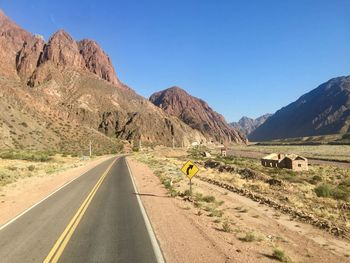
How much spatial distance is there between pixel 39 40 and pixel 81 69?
3078 cm

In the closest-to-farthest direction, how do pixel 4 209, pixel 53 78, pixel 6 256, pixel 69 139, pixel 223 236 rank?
pixel 6 256 → pixel 223 236 → pixel 4 209 → pixel 69 139 → pixel 53 78

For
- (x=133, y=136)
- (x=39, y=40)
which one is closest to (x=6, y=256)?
(x=133, y=136)

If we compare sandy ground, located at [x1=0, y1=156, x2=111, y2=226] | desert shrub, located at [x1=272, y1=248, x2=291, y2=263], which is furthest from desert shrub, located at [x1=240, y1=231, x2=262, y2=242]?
sandy ground, located at [x1=0, y1=156, x2=111, y2=226]

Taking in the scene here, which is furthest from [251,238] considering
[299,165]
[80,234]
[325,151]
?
[325,151]

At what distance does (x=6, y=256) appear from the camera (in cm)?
961

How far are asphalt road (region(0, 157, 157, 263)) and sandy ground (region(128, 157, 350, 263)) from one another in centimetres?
76

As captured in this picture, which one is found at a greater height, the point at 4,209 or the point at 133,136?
the point at 133,136

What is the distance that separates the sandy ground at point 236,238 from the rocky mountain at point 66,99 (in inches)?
3041

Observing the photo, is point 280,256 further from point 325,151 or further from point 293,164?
point 325,151

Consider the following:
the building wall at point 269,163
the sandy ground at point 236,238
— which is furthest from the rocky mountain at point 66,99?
the sandy ground at point 236,238

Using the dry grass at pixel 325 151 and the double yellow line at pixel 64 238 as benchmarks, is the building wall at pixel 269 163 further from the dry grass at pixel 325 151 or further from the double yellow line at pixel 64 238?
the double yellow line at pixel 64 238

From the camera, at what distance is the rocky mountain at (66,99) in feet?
328

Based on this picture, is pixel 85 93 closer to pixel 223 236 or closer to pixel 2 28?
pixel 2 28

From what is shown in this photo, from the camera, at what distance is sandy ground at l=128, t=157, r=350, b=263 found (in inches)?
386
